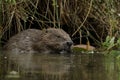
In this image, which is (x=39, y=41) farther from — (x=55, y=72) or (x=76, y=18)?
(x=55, y=72)

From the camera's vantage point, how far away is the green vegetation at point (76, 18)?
6.80 m

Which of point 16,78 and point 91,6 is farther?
point 91,6

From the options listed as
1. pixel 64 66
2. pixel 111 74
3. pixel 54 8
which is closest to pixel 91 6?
pixel 54 8

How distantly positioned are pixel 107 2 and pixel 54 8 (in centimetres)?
90

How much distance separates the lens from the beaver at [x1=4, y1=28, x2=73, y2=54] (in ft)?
21.8

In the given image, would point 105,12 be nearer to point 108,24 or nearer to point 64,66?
point 108,24

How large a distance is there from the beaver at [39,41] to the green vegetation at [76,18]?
6.4 inches

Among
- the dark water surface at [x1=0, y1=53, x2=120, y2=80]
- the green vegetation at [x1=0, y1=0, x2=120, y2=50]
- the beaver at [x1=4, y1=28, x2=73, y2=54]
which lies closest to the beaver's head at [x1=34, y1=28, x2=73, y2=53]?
the beaver at [x1=4, y1=28, x2=73, y2=54]

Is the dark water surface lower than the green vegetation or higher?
lower

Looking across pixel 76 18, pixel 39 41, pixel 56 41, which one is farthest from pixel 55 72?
pixel 76 18

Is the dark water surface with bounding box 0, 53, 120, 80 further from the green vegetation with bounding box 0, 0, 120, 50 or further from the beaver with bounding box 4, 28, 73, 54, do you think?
the green vegetation with bounding box 0, 0, 120, 50

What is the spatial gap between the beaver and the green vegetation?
0.53 ft


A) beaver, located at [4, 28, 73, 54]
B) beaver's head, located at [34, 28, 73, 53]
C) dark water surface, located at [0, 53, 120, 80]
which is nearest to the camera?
dark water surface, located at [0, 53, 120, 80]

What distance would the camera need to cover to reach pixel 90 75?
3.66 meters
